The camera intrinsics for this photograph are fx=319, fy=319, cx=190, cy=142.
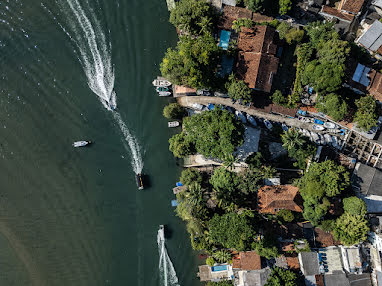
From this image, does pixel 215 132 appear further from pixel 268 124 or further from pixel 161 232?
pixel 161 232

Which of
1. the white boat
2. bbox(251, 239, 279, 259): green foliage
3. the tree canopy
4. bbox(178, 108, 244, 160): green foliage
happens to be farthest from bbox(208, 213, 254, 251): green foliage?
bbox(178, 108, 244, 160): green foliage

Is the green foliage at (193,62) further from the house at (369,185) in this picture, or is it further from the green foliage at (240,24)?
the house at (369,185)

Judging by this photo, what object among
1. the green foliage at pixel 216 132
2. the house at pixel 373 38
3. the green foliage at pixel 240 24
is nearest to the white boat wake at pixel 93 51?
the green foliage at pixel 216 132

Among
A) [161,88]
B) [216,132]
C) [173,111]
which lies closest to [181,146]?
[173,111]

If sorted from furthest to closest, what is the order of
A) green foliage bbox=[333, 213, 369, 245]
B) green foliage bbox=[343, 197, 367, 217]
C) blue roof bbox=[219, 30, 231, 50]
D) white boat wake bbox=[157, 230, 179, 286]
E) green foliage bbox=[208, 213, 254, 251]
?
white boat wake bbox=[157, 230, 179, 286] < blue roof bbox=[219, 30, 231, 50] < green foliage bbox=[343, 197, 367, 217] < green foliage bbox=[333, 213, 369, 245] < green foliage bbox=[208, 213, 254, 251]

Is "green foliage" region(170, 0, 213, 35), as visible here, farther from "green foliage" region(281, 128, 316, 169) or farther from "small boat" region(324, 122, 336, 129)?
"small boat" region(324, 122, 336, 129)

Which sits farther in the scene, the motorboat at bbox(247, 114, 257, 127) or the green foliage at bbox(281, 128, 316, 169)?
the motorboat at bbox(247, 114, 257, 127)
